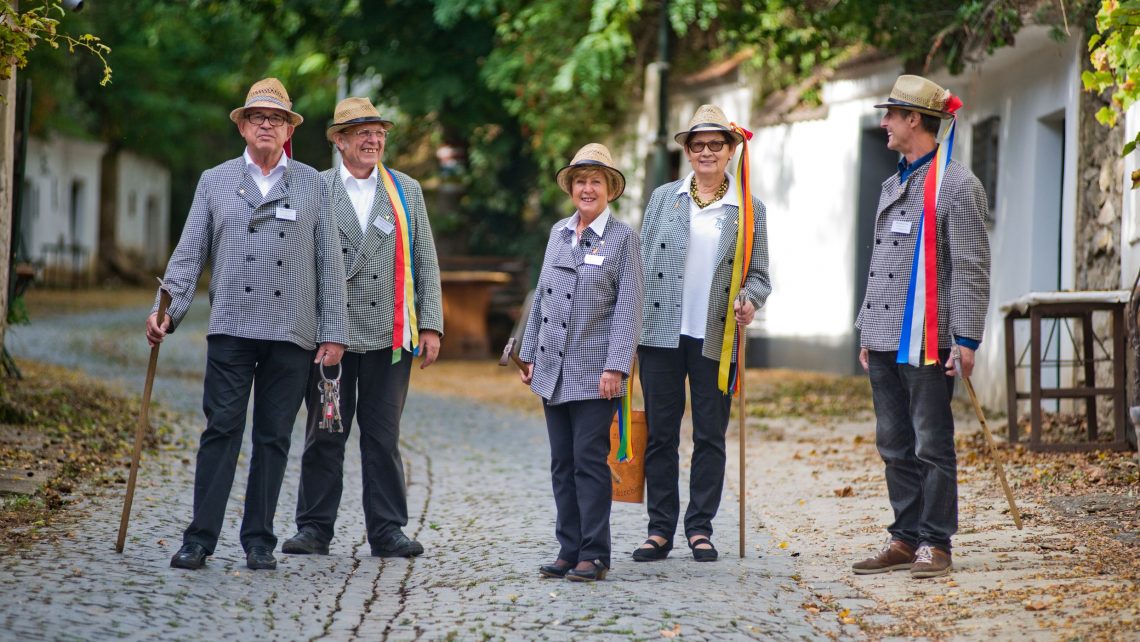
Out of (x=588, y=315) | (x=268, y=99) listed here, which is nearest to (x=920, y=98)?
(x=588, y=315)

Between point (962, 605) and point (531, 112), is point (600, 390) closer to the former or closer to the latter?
point (962, 605)

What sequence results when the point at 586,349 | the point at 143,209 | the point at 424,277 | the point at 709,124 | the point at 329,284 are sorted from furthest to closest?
the point at 143,209, the point at 424,277, the point at 709,124, the point at 329,284, the point at 586,349

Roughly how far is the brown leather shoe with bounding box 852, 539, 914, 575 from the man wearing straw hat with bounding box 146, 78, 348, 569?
2.29 metres

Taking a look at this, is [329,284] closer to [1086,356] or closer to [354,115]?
[354,115]

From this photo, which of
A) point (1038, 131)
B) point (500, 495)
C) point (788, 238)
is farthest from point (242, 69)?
point (500, 495)

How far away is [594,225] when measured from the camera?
19.7ft

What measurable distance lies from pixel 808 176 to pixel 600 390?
39.1 feet

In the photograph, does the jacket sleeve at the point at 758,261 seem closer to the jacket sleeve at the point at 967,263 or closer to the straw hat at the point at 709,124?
the straw hat at the point at 709,124

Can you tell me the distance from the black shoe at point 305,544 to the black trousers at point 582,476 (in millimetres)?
1134

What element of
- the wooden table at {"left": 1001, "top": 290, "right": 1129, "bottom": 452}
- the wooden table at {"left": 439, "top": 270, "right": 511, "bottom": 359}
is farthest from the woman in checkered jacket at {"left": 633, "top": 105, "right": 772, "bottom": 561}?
the wooden table at {"left": 439, "top": 270, "right": 511, "bottom": 359}

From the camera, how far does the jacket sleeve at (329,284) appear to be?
613 cm

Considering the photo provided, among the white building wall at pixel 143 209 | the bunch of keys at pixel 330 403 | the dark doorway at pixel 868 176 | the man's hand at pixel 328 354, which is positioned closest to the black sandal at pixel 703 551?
the bunch of keys at pixel 330 403

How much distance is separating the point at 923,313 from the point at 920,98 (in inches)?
33.2

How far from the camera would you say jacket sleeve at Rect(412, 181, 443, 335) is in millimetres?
6578
